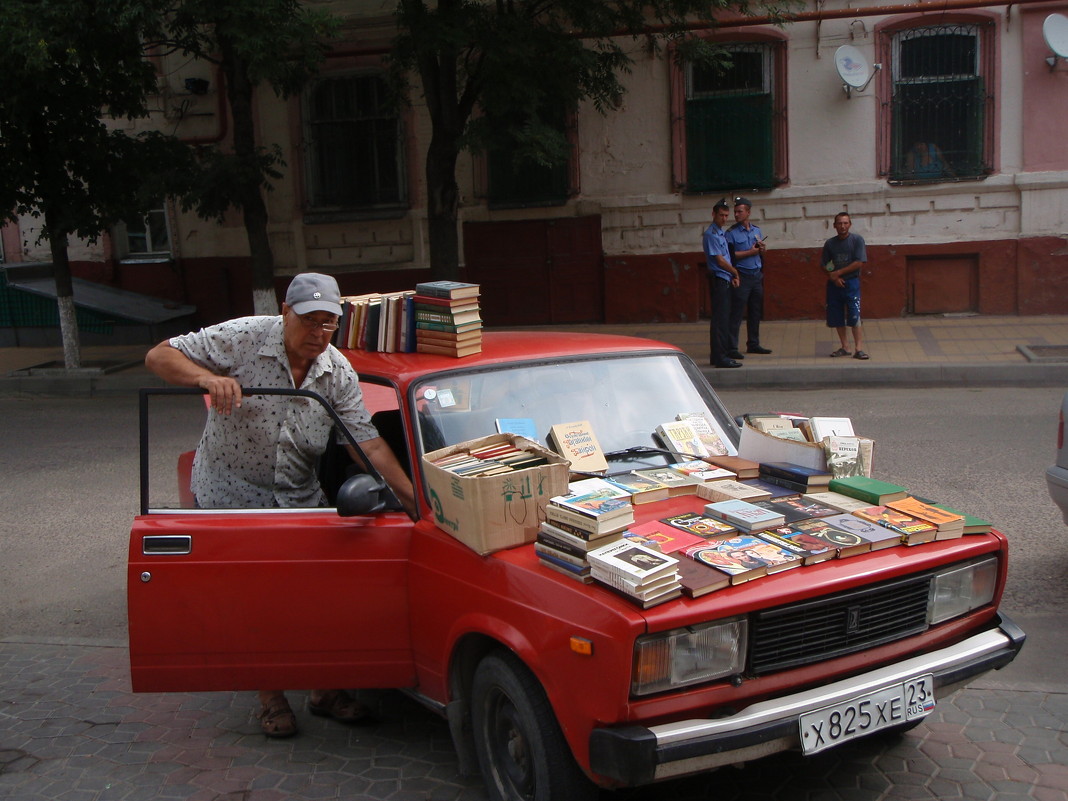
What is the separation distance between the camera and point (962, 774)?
11.9ft

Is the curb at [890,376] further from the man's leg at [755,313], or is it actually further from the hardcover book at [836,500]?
the hardcover book at [836,500]

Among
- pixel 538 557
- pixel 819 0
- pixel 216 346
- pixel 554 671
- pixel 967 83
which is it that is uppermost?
pixel 819 0

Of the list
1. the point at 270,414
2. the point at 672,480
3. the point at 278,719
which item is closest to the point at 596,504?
the point at 672,480

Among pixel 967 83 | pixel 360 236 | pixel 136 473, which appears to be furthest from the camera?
pixel 360 236

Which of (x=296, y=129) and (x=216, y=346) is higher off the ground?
(x=296, y=129)

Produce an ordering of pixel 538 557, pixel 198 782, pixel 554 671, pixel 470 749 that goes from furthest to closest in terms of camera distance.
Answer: pixel 198 782 < pixel 470 749 < pixel 538 557 < pixel 554 671

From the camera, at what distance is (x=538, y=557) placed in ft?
10.5

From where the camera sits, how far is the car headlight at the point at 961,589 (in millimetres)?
3340

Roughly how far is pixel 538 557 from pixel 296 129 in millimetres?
15868

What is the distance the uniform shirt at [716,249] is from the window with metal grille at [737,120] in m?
4.11

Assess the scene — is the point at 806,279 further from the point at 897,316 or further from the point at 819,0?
the point at 819,0

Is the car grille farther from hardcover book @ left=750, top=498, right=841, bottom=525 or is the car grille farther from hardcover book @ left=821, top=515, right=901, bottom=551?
hardcover book @ left=750, top=498, right=841, bottom=525

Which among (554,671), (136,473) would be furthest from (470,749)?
(136,473)

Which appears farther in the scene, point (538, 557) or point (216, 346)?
point (216, 346)
